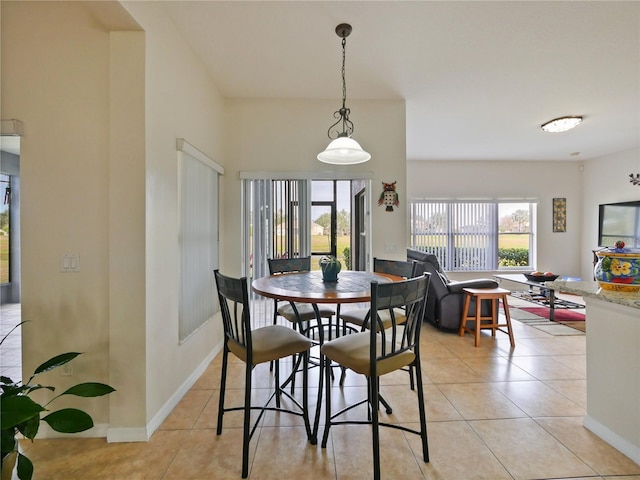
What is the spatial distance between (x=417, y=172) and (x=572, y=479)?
556 cm

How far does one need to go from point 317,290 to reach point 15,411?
1.42 m

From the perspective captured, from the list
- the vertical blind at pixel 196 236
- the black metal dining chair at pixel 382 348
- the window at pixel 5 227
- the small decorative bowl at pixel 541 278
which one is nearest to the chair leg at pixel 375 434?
the black metal dining chair at pixel 382 348

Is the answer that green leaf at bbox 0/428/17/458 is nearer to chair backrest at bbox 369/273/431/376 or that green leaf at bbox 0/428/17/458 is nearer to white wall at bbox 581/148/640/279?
chair backrest at bbox 369/273/431/376

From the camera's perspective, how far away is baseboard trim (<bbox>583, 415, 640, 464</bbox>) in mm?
1630

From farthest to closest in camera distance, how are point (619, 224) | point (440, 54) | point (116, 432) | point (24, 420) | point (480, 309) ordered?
point (619, 224), point (480, 309), point (440, 54), point (116, 432), point (24, 420)

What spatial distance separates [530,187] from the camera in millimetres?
6328

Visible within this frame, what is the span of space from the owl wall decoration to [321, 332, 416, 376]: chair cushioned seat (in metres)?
1.97

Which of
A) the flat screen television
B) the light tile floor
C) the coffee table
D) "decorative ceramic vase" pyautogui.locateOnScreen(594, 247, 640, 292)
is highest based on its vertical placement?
the flat screen television

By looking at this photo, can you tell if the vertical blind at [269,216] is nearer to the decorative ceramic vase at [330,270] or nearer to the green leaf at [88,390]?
the decorative ceramic vase at [330,270]

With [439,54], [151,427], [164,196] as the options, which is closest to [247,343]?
[151,427]

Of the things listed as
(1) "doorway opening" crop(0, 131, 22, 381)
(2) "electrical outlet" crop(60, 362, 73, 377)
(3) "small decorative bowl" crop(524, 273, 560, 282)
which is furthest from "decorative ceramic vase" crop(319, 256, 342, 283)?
Answer: (3) "small decorative bowl" crop(524, 273, 560, 282)

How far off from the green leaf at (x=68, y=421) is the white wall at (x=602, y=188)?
8017 millimetres

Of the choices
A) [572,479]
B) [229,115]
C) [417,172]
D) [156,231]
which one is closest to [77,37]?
[156,231]

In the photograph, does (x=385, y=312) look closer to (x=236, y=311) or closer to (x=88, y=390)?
(x=236, y=311)
